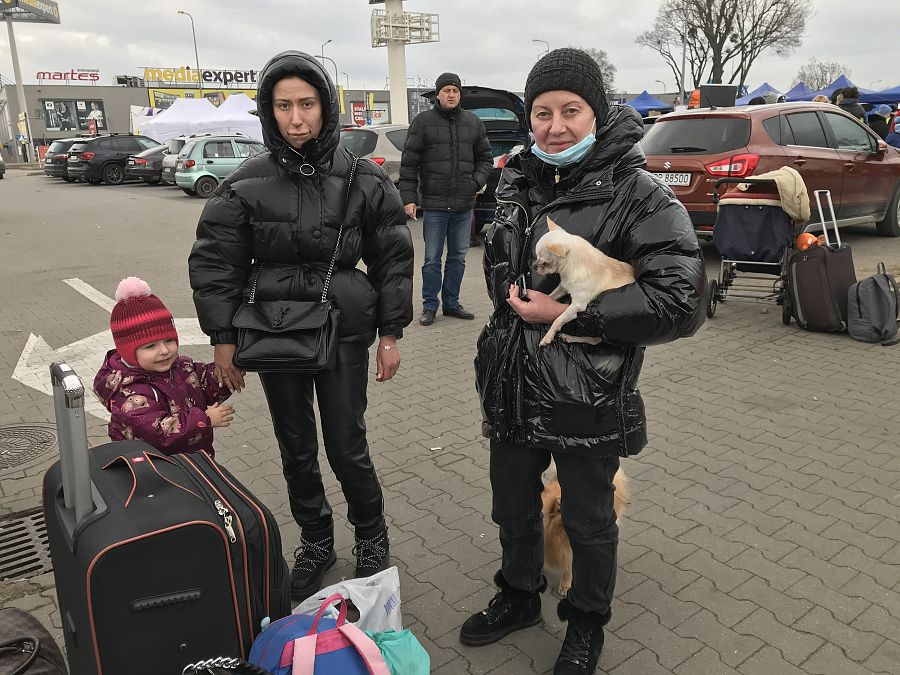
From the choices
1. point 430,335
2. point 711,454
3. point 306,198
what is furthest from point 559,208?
point 430,335

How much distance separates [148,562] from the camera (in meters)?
1.84

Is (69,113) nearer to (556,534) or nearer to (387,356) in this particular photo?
(387,356)

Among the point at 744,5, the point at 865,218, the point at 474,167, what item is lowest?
the point at 865,218

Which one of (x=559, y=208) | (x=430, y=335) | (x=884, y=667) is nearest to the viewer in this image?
(x=559, y=208)

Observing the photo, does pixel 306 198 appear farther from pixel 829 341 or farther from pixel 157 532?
pixel 829 341

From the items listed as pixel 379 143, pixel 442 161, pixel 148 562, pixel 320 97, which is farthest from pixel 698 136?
pixel 148 562

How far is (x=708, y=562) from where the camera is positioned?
10.8ft

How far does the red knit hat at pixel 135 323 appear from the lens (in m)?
2.80

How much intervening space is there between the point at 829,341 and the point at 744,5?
138 feet

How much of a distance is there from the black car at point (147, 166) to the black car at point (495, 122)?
56.0 feet

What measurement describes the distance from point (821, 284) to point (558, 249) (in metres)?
5.20

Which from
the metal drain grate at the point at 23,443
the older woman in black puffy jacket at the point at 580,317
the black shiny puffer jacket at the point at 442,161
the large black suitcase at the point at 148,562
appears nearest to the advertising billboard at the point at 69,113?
the black shiny puffer jacket at the point at 442,161

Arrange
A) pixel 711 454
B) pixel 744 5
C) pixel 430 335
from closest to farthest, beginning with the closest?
pixel 711 454
pixel 430 335
pixel 744 5

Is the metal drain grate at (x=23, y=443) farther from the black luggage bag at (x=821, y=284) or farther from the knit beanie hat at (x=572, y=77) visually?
the black luggage bag at (x=821, y=284)
